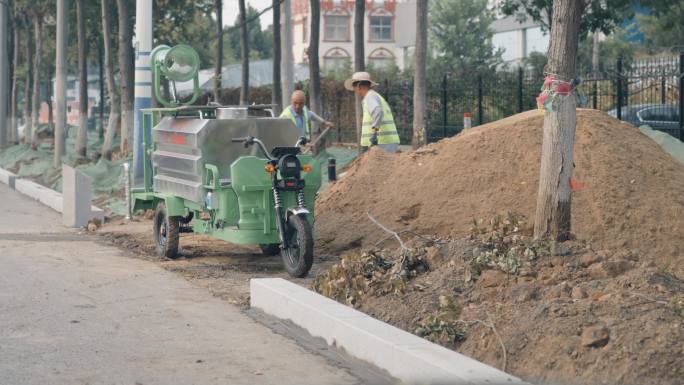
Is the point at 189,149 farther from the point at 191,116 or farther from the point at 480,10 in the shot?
the point at 480,10

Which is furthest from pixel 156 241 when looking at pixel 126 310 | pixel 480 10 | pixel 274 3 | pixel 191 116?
pixel 480 10

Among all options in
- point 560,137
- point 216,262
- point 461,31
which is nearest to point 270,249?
point 216,262

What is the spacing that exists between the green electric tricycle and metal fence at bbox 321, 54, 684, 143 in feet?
20.7

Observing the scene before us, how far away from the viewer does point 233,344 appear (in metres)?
8.01

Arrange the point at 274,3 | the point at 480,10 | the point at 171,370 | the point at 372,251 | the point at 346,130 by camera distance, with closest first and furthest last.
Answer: the point at 171,370 → the point at 372,251 → the point at 274,3 → the point at 346,130 → the point at 480,10

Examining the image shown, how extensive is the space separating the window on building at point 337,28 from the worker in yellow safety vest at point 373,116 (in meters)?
85.3

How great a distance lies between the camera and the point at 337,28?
332 feet

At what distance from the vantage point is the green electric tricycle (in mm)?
11398

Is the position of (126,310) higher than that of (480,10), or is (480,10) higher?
(480,10)

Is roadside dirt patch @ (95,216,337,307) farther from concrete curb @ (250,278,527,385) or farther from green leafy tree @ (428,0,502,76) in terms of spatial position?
green leafy tree @ (428,0,502,76)

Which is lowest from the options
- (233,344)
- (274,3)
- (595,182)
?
(233,344)

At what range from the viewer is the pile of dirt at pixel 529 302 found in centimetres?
652

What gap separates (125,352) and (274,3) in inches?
992

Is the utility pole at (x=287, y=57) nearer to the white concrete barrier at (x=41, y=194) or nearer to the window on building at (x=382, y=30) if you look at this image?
the white concrete barrier at (x=41, y=194)
